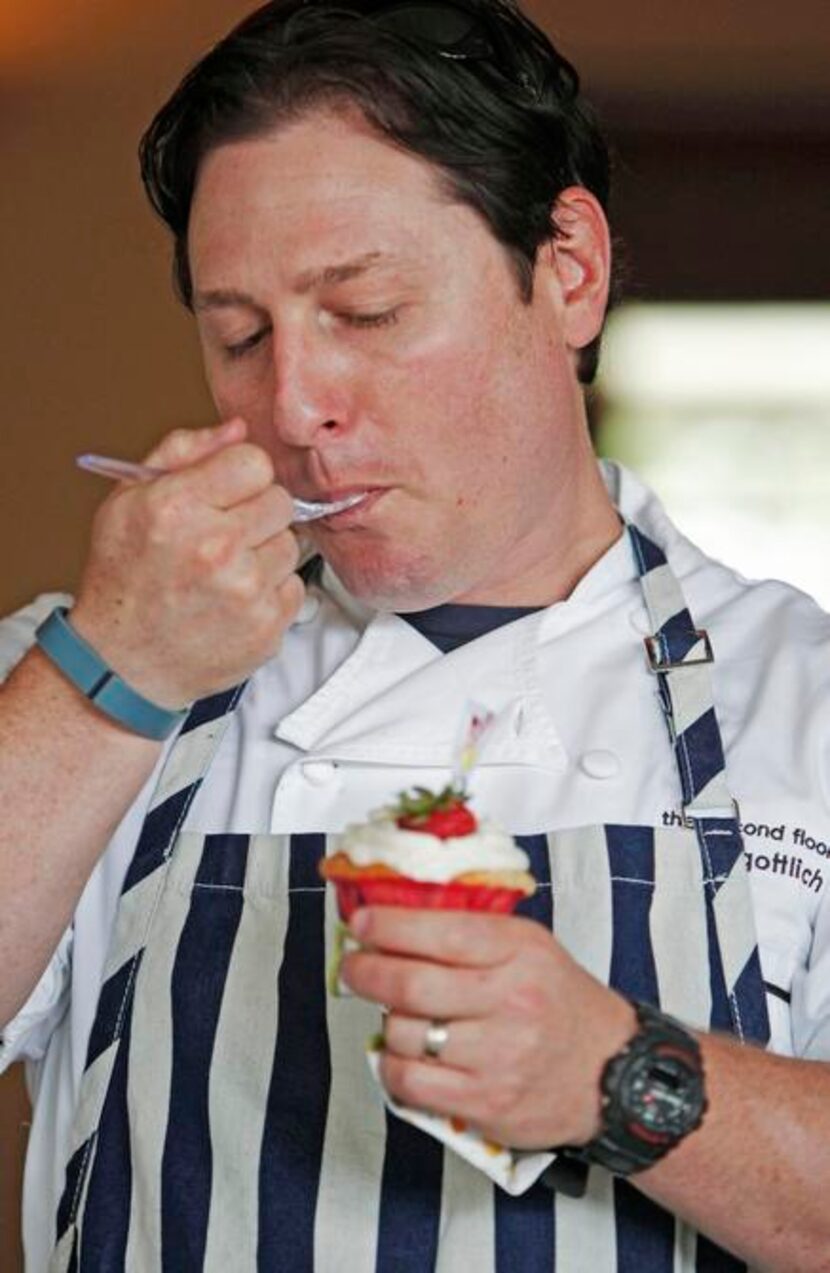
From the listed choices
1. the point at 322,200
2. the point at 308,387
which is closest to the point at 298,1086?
the point at 308,387

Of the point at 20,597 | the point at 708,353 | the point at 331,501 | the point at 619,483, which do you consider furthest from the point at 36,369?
the point at 331,501

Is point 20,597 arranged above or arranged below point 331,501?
below

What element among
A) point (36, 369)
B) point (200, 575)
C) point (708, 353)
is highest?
point (200, 575)

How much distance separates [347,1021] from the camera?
1.59m

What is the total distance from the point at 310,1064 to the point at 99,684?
1.05 feet

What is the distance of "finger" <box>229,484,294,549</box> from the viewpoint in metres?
1.44

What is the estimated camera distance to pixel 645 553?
1787 millimetres

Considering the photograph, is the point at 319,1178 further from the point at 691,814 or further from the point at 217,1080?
the point at 691,814

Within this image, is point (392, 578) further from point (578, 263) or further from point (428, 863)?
point (428, 863)

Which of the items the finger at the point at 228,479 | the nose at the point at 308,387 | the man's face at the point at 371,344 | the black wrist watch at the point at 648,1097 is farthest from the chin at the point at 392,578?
the black wrist watch at the point at 648,1097

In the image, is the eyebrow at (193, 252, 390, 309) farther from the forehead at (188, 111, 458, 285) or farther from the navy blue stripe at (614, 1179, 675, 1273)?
the navy blue stripe at (614, 1179, 675, 1273)

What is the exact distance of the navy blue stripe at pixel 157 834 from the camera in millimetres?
1671

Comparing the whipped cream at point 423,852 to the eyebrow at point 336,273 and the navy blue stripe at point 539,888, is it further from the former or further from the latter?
the eyebrow at point 336,273

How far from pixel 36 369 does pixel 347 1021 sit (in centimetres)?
223
